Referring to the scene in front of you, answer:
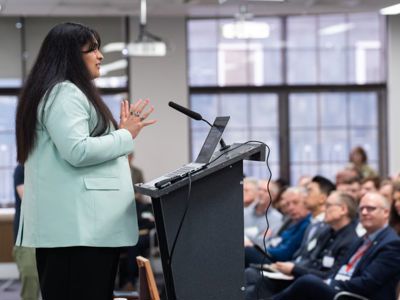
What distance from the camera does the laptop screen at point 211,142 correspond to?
110 inches

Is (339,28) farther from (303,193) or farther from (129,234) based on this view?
(129,234)

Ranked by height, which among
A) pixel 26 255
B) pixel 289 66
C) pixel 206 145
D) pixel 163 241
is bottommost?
pixel 26 255

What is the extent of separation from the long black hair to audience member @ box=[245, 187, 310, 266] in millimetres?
4481

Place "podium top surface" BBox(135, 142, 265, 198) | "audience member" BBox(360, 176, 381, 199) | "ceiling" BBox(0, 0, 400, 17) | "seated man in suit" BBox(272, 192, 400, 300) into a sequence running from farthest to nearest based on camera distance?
"ceiling" BBox(0, 0, 400, 17) < "audience member" BBox(360, 176, 381, 199) < "seated man in suit" BBox(272, 192, 400, 300) < "podium top surface" BBox(135, 142, 265, 198)

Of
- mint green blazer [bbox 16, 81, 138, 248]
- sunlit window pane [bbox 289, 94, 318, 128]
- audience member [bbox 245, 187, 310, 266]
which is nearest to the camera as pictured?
mint green blazer [bbox 16, 81, 138, 248]

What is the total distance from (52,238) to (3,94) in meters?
8.96

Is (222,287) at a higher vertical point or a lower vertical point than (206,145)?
lower

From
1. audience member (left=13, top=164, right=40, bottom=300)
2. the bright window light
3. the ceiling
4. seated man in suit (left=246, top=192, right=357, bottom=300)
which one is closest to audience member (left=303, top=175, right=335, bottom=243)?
seated man in suit (left=246, top=192, right=357, bottom=300)

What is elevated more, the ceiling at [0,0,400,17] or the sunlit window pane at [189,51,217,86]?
the ceiling at [0,0,400,17]

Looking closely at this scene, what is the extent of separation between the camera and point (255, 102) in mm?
12023

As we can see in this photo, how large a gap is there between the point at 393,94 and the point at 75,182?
9.58m

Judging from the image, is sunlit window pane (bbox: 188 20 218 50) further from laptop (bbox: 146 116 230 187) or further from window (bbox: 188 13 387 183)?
laptop (bbox: 146 116 230 187)

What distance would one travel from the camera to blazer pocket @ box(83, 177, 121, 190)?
278 cm

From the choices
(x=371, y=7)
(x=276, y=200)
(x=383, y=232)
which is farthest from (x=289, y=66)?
(x=383, y=232)
